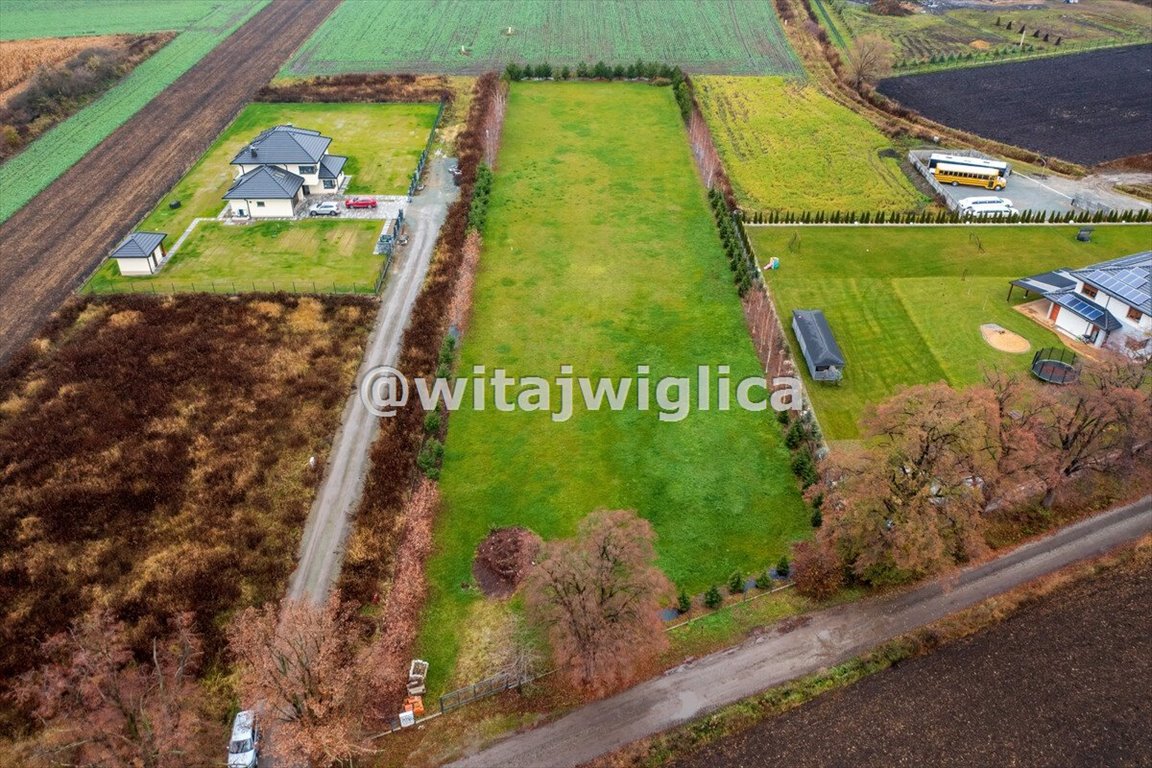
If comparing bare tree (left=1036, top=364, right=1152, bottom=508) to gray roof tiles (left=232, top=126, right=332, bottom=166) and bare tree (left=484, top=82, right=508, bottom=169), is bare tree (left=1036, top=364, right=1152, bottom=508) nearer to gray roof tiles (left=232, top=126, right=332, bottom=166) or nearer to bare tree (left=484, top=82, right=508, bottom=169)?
bare tree (left=484, top=82, right=508, bottom=169)

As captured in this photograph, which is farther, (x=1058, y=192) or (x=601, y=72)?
(x=601, y=72)

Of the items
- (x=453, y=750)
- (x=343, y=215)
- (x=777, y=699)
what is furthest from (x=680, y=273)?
(x=453, y=750)

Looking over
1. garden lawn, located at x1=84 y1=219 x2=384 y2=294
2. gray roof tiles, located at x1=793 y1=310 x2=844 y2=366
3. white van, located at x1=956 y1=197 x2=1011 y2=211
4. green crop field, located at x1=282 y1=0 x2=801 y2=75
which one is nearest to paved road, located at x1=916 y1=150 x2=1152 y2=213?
white van, located at x1=956 y1=197 x2=1011 y2=211

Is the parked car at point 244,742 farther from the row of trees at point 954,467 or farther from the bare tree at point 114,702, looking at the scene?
the row of trees at point 954,467

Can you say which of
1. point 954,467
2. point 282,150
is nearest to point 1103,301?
point 954,467

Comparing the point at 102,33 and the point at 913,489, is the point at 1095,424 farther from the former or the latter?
the point at 102,33
